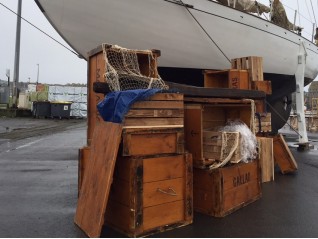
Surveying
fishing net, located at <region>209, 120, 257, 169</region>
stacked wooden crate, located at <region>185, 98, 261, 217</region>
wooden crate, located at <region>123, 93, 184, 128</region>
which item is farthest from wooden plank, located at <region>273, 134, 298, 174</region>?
wooden crate, located at <region>123, 93, 184, 128</region>

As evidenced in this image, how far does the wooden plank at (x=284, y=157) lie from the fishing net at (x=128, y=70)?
11.5 ft

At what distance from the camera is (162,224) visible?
3.52m

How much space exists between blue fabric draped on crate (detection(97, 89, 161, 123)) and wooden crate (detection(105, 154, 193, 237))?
1.56ft

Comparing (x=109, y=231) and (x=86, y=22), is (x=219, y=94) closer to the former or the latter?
(x=109, y=231)

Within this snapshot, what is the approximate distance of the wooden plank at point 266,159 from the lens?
20.5 ft

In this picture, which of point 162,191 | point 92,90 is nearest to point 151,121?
point 162,191

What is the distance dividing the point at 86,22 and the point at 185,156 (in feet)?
19.8

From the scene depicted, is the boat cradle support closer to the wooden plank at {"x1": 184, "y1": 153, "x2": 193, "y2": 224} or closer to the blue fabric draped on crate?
the wooden plank at {"x1": 184, "y1": 153, "x2": 193, "y2": 224}

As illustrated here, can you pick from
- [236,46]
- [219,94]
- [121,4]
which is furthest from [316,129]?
[219,94]

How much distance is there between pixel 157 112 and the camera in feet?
11.8

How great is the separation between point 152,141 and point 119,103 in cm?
56

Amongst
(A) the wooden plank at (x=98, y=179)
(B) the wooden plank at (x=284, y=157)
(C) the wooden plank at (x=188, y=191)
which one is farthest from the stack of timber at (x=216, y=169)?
(B) the wooden plank at (x=284, y=157)

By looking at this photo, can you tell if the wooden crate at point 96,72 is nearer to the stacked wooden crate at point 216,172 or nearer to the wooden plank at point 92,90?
the wooden plank at point 92,90

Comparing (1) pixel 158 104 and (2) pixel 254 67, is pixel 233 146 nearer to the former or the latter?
(1) pixel 158 104
